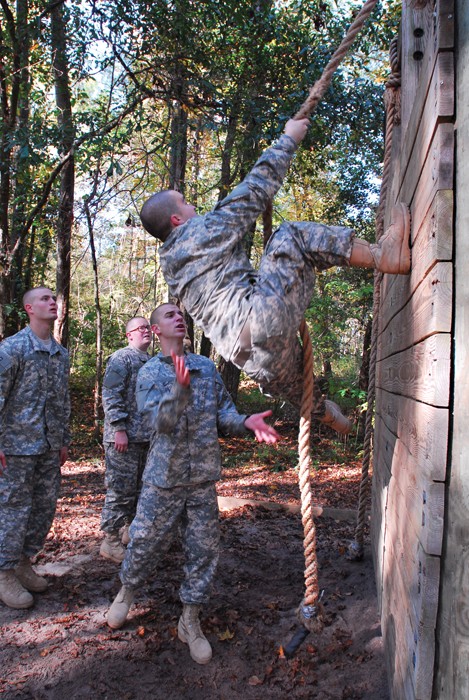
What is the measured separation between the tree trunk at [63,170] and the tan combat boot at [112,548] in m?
5.50

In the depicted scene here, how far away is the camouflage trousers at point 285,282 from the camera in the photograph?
254 centimetres

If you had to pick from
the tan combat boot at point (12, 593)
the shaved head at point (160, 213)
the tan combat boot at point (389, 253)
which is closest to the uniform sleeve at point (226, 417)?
the shaved head at point (160, 213)

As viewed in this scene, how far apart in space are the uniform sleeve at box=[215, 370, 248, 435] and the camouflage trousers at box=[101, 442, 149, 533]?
1532 mm

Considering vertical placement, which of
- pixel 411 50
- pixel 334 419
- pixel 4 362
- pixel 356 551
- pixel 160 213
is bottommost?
pixel 356 551

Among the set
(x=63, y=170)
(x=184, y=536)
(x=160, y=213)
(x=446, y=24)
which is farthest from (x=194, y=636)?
(x=63, y=170)

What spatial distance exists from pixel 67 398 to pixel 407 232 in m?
3.05

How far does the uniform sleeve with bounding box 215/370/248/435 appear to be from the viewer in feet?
11.2

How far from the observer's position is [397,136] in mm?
4008

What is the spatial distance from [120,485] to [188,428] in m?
1.72

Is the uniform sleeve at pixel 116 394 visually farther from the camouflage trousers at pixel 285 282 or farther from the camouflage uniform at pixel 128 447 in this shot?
the camouflage trousers at pixel 285 282

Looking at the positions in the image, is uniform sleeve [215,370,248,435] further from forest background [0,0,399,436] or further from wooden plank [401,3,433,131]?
forest background [0,0,399,436]

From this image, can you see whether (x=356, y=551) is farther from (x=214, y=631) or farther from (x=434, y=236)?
(x=434, y=236)

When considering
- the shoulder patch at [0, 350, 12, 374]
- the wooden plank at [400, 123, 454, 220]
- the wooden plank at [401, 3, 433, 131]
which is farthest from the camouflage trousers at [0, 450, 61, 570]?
the wooden plank at [401, 3, 433, 131]

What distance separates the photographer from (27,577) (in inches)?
165
